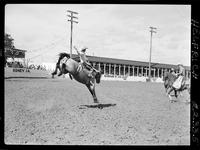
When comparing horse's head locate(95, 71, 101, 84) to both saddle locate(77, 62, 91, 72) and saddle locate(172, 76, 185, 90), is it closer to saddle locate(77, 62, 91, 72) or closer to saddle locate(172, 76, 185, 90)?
saddle locate(77, 62, 91, 72)

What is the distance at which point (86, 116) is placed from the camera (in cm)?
436

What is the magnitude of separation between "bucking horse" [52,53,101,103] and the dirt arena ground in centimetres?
12

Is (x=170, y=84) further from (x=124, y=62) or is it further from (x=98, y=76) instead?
(x=98, y=76)

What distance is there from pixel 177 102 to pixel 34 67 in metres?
3.10

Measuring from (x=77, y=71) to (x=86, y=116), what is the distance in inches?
38.0

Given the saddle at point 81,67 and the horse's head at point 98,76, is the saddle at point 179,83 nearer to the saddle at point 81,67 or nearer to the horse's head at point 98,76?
the horse's head at point 98,76

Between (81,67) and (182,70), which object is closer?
(182,70)

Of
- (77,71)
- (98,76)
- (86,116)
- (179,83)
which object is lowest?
(86,116)

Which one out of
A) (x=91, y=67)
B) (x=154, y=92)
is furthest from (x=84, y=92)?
(x=154, y=92)

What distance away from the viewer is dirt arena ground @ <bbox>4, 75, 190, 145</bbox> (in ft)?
13.4

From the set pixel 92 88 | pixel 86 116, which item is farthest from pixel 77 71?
pixel 86 116

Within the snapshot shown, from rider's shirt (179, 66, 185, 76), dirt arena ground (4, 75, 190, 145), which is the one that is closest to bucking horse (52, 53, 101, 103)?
dirt arena ground (4, 75, 190, 145)

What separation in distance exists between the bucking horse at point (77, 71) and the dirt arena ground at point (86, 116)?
0.40ft

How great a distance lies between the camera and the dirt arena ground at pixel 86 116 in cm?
409
